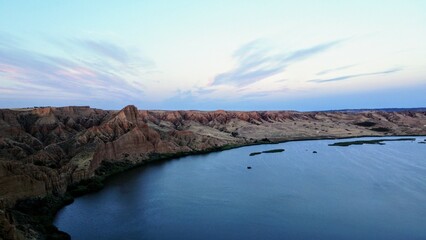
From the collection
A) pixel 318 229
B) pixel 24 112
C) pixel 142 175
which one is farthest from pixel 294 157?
pixel 24 112

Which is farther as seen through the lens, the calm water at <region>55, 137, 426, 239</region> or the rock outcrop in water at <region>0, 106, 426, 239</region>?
the rock outcrop in water at <region>0, 106, 426, 239</region>

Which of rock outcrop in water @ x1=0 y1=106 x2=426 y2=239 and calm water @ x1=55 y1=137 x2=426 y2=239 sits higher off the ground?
rock outcrop in water @ x1=0 y1=106 x2=426 y2=239

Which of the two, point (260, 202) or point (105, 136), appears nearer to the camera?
point (260, 202)

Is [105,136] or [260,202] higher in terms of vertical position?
[105,136]

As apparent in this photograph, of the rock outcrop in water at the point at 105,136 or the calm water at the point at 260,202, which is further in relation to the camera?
the rock outcrop in water at the point at 105,136

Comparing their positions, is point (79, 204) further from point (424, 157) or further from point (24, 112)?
point (424, 157)
